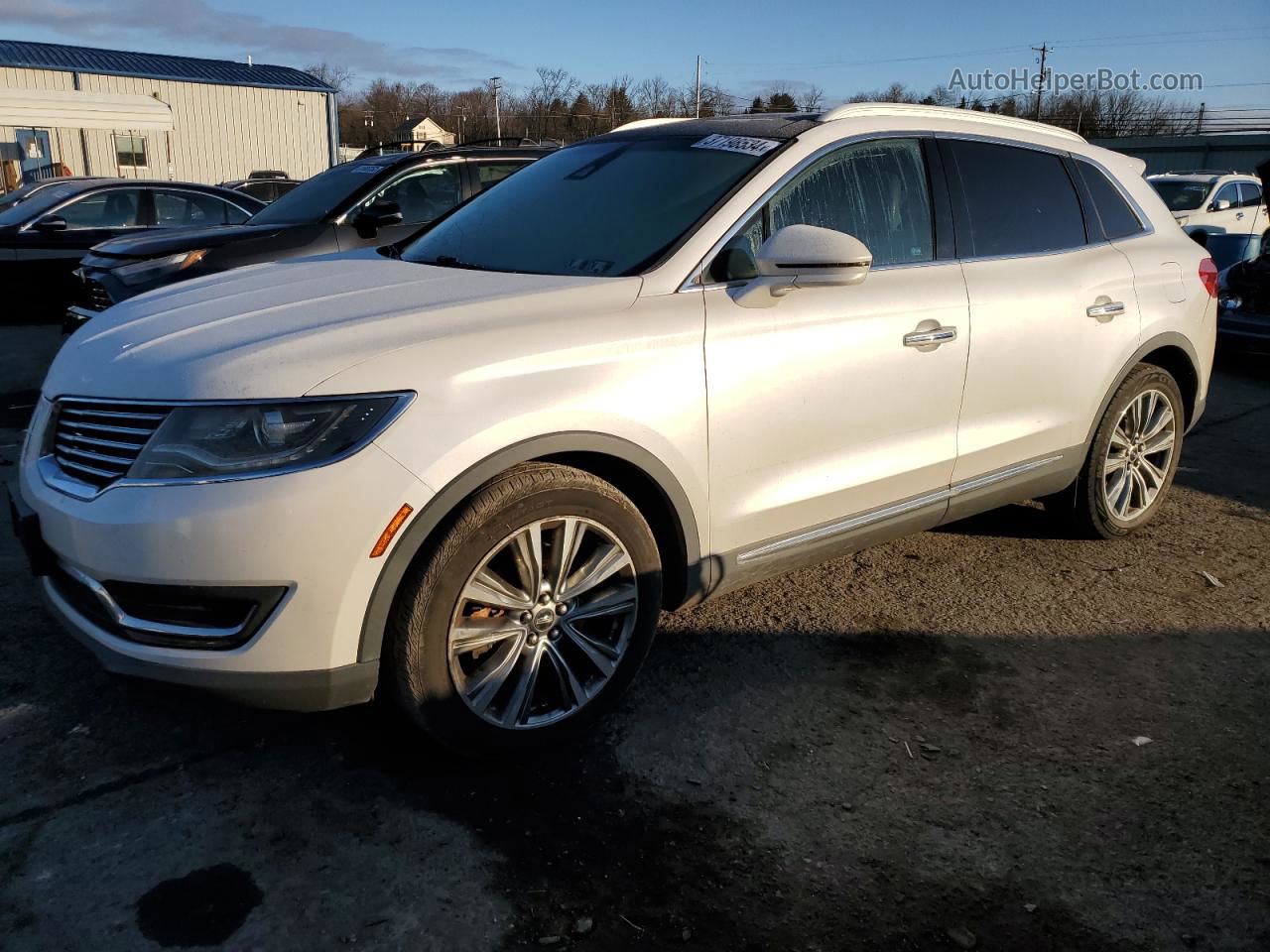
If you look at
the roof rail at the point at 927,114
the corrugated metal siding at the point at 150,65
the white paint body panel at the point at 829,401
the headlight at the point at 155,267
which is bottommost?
the white paint body panel at the point at 829,401

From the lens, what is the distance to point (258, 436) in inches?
92.0

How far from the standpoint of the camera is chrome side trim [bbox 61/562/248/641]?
2.37 meters

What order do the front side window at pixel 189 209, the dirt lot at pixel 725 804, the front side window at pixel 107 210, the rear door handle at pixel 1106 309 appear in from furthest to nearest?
the front side window at pixel 189 209 → the front side window at pixel 107 210 → the rear door handle at pixel 1106 309 → the dirt lot at pixel 725 804

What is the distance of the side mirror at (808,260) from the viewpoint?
2.90m

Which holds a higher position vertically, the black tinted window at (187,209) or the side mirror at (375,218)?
the black tinted window at (187,209)

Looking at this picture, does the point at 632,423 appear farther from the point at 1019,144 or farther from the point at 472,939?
the point at 1019,144

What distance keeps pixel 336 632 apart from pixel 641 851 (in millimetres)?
927

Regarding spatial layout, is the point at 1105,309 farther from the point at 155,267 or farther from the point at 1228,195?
the point at 1228,195

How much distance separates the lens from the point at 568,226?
3416mm

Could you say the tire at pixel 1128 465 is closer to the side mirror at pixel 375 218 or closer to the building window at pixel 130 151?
the side mirror at pixel 375 218

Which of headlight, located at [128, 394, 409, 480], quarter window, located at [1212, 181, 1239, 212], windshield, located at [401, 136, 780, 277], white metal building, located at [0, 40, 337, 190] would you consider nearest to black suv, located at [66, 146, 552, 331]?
windshield, located at [401, 136, 780, 277]

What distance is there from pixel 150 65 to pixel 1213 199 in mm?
33989

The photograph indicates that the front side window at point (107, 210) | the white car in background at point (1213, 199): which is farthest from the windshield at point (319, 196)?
the white car in background at point (1213, 199)

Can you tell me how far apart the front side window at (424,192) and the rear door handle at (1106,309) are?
5.02 m
